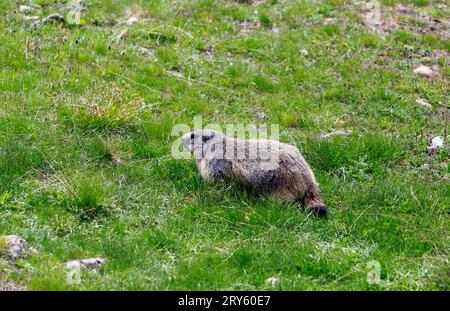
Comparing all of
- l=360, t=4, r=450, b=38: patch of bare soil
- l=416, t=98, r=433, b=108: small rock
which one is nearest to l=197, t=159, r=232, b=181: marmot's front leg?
l=416, t=98, r=433, b=108: small rock

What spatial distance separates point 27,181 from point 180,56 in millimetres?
4822

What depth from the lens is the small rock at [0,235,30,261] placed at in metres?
7.11

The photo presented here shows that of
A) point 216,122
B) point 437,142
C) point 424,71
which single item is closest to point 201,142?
point 216,122

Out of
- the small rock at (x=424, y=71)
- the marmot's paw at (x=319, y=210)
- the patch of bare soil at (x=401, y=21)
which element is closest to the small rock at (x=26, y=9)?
the patch of bare soil at (x=401, y=21)

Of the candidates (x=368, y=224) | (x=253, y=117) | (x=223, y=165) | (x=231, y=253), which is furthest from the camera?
(x=253, y=117)

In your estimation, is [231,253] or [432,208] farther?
[432,208]

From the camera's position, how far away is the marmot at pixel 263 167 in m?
8.74

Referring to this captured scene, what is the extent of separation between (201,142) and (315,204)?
5.35 ft

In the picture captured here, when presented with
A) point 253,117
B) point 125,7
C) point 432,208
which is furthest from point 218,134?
point 125,7

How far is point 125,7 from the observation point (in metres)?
14.2

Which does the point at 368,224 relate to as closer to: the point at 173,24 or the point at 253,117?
the point at 253,117

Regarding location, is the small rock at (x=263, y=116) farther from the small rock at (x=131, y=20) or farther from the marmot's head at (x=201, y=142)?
the small rock at (x=131, y=20)

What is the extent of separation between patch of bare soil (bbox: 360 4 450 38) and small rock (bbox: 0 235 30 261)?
8.82 m

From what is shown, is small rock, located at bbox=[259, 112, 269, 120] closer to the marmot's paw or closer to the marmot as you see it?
the marmot
